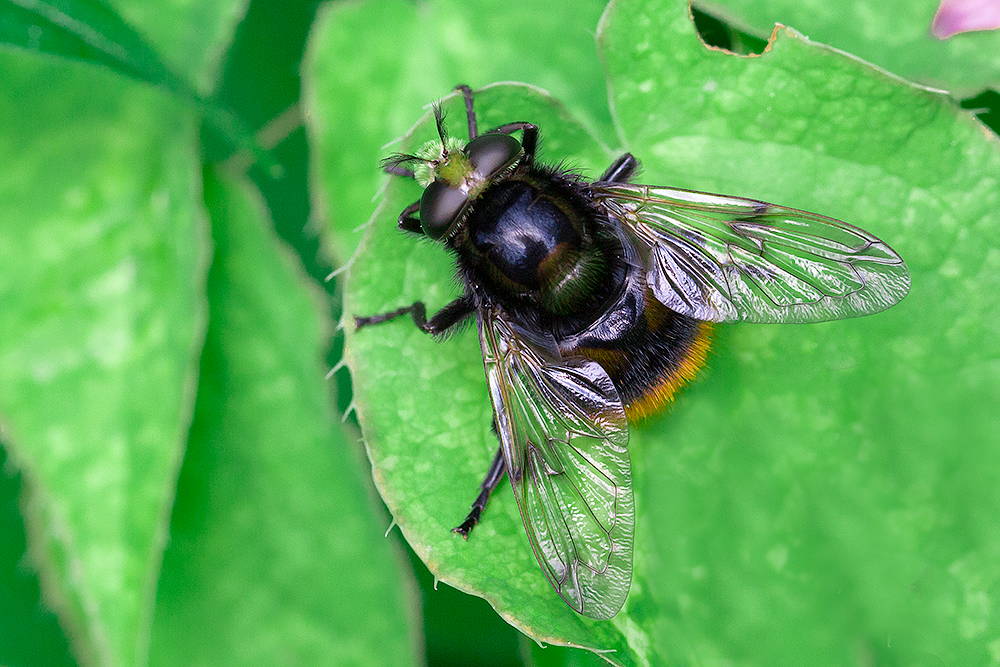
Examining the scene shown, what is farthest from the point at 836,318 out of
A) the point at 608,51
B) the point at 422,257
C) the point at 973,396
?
the point at 422,257

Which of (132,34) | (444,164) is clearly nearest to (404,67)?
(444,164)

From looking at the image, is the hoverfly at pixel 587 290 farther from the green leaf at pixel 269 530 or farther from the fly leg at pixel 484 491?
the green leaf at pixel 269 530

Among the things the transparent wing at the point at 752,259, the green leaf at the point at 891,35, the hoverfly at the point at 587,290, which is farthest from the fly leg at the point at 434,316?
the green leaf at the point at 891,35

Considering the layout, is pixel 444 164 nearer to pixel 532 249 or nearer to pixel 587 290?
pixel 532 249

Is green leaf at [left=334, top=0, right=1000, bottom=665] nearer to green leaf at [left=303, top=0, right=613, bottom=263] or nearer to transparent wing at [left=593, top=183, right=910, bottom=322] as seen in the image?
transparent wing at [left=593, top=183, right=910, bottom=322]

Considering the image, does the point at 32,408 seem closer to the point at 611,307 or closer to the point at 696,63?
the point at 611,307

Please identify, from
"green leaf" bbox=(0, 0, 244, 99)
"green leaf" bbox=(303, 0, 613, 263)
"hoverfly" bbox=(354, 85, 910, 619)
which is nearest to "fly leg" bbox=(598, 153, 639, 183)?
"hoverfly" bbox=(354, 85, 910, 619)
